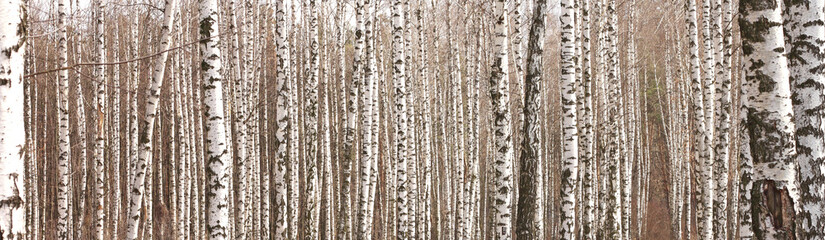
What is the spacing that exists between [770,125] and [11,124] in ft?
15.4

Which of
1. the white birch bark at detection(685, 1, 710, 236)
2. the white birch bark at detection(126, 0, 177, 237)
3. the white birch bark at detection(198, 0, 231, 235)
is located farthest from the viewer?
the white birch bark at detection(685, 1, 710, 236)

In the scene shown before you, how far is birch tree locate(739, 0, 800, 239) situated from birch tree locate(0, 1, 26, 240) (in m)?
4.55

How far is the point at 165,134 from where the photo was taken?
805 inches

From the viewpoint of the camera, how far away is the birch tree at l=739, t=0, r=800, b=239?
170 inches

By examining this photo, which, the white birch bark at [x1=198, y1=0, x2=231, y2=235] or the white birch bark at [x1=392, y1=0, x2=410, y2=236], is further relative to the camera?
the white birch bark at [x1=392, y1=0, x2=410, y2=236]

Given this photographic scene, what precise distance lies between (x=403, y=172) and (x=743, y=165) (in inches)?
179

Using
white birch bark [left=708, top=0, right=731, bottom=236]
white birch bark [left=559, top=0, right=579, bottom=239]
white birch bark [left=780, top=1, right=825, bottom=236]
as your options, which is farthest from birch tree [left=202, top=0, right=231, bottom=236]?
white birch bark [left=708, top=0, right=731, bottom=236]

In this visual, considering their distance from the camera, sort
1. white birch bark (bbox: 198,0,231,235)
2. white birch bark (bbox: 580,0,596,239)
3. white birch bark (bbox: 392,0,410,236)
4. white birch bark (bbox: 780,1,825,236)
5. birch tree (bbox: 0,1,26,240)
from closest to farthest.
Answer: birch tree (bbox: 0,1,26,240) → white birch bark (bbox: 780,1,825,236) → white birch bark (bbox: 198,0,231,235) → white birch bark (bbox: 392,0,410,236) → white birch bark (bbox: 580,0,596,239)

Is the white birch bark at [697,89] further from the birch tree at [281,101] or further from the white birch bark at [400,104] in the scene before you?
the birch tree at [281,101]

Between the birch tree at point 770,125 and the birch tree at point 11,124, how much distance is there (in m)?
4.55

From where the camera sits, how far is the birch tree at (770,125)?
4.32 metres

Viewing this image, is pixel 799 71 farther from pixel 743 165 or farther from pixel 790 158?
pixel 743 165

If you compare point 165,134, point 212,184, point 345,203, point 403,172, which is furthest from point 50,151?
point 212,184

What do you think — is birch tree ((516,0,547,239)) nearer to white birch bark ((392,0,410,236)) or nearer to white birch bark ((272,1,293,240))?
white birch bark ((392,0,410,236))
